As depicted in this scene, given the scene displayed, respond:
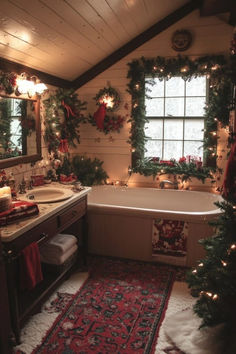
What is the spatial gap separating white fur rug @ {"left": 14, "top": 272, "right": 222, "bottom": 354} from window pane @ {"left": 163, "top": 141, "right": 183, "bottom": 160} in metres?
2.03

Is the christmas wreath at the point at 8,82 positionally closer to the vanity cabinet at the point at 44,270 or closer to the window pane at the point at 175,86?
the vanity cabinet at the point at 44,270

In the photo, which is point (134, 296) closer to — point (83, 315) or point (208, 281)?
point (83, 315)

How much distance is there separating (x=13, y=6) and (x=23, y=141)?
4.22 feet

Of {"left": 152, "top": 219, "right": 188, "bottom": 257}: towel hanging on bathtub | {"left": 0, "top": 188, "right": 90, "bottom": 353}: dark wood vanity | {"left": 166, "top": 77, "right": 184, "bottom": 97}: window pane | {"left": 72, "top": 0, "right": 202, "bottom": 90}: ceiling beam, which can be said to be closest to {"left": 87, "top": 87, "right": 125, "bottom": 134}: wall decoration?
{"left": 72, "top": 0, "right": 202, "bottom": 90}: ceiling beam

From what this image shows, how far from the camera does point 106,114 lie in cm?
400

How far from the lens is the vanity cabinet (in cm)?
177

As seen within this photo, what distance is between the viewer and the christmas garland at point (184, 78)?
11.2 feet

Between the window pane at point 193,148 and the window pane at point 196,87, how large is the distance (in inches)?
25.5

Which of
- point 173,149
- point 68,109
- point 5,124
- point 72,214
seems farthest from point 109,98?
point 72,214

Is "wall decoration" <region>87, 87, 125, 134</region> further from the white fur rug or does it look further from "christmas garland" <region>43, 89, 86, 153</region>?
the white fur rug

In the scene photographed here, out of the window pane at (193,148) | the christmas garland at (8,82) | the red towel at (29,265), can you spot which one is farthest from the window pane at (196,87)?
the red towel at (29,265)

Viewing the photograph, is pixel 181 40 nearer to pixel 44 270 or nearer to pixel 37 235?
pixel 37 235

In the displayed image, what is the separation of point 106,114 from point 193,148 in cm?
131

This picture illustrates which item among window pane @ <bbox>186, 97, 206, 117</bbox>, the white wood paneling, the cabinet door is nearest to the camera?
the cabinet door
